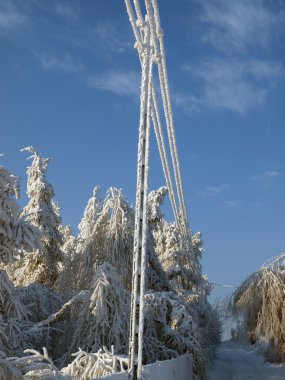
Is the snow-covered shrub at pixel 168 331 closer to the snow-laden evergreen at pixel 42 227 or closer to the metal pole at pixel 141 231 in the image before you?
the metal pole at pixel 141 231

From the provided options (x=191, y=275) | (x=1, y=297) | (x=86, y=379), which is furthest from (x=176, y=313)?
(x=191, y=275)

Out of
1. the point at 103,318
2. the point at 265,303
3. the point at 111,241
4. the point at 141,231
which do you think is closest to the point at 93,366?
the point at 141,231

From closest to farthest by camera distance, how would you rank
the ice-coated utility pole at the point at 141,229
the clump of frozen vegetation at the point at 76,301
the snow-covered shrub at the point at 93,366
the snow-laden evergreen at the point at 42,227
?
the ice-coated utility pole at the point at 141,229 < the clump of frozen vegetation at the point at 76,301 < the snow-covered shrub at the point at 93,366 < the snow-laden evergreen at the point at 42,227

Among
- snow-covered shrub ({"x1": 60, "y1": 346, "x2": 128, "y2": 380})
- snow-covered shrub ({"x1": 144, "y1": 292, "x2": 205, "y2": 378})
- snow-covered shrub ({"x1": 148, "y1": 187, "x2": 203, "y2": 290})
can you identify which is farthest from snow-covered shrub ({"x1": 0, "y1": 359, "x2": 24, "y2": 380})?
snow-covered shrub ({"x1": 148, "y1": 187, "x2": 203, "y2": 290})

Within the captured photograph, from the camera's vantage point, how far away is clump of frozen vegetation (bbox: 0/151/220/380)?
26.6ft

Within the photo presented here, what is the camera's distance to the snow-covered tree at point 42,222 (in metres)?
23.0

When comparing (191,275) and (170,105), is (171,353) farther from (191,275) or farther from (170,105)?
(191,275)

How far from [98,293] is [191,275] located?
68.0 ft

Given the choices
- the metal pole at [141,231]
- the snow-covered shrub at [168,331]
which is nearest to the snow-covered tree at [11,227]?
the metal pole at [141,231]

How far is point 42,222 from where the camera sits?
23.1 meters

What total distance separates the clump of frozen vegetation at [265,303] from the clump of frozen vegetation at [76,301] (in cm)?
398

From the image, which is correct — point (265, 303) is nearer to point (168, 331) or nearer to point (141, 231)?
point (168, 331)

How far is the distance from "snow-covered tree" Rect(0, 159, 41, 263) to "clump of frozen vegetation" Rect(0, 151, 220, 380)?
2 cm

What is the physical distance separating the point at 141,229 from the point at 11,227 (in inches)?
85.5
